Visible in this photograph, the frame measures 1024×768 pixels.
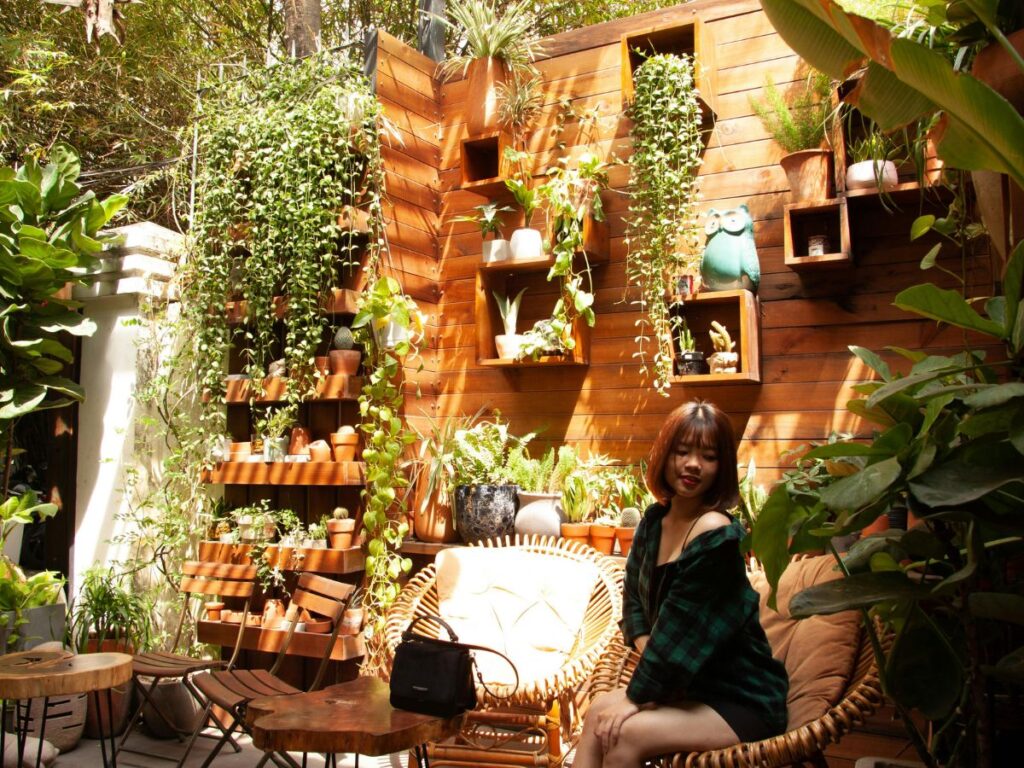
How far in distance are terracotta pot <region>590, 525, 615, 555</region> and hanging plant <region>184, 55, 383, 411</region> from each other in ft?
4.99

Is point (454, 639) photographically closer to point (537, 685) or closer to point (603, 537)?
point (537, 685)

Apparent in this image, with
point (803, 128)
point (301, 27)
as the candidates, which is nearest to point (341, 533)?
point (803, 128)

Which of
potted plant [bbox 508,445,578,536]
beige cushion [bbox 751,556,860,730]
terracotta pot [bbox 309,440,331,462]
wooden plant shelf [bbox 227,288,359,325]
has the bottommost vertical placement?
beige cushion [bbox 751,556,860,730]

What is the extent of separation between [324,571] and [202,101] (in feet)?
8.51

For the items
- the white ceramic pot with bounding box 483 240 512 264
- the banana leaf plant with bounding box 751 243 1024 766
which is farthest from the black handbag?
the white ceramic pot with bounding box 483 240 512 264

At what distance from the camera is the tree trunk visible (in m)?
5.85

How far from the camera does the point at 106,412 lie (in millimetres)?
5230

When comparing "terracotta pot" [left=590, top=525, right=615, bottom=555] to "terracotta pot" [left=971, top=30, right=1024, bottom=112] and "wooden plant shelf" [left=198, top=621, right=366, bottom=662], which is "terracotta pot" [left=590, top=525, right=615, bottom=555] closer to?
"wooden plant shelf" [left=198, top=621, right=366, bottom=662]

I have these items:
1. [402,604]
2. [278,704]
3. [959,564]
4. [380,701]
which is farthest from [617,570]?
[959,564]

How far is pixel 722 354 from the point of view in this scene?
12.2 ft

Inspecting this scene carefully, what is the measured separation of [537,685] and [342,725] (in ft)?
2.77

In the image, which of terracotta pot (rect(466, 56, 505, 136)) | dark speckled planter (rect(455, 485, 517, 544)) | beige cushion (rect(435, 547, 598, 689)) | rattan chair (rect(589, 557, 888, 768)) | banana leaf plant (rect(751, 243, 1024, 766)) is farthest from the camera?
terracotta pot (rect(466, 56, 505, 136))

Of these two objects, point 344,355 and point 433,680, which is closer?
point 433,680

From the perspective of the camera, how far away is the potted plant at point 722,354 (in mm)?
3715
